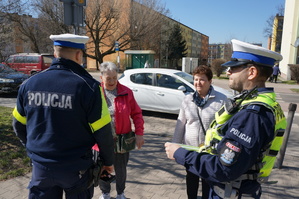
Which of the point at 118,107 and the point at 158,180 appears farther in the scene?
the point at 158,180

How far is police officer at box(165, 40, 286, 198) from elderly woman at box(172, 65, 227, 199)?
104cm

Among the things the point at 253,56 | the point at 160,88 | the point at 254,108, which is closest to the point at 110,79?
the point at 253,56

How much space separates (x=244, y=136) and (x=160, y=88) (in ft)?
21.0

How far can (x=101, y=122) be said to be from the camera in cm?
183

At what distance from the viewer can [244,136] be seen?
1.31m

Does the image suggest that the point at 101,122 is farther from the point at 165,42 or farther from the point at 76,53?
the point at 165,42

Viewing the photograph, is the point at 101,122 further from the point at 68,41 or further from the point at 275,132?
the point at 275,132

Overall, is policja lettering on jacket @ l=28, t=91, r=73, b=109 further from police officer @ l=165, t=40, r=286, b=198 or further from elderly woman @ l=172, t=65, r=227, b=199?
elderly woman @ l=172, t=65, r=227, b=199

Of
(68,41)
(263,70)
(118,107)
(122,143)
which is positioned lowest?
(122,143)

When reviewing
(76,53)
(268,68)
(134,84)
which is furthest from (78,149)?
(134,84)

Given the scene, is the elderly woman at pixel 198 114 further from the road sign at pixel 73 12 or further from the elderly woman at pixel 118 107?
the road sign at pixel 73 12

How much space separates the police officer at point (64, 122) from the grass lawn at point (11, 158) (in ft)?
7.26

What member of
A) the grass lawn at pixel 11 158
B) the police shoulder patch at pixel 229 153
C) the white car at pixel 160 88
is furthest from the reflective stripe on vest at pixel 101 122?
the white car at pixel 160 88

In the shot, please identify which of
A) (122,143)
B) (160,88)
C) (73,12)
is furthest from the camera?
(160,88)
